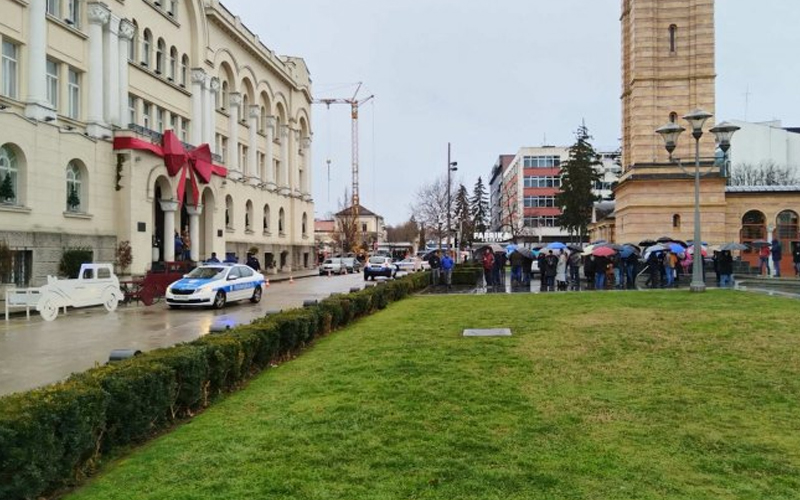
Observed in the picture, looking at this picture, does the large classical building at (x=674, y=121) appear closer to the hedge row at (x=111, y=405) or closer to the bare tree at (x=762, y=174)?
the hedge row at (x=111, y=405)

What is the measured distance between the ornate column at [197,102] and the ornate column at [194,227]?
436 centimetres

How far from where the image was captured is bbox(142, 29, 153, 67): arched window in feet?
114

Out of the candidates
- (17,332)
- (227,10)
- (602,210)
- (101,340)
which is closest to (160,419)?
(101,340)

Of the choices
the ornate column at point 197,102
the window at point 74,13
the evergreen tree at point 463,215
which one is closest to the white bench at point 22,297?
the window at point 74,13

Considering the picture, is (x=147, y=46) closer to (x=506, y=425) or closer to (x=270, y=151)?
(x=270, y=151)

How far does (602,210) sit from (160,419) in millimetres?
61753

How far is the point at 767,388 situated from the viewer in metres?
7.67

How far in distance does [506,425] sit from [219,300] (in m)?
17.1

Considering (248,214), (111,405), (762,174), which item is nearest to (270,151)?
(248,214)

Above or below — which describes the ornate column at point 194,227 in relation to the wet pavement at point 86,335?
above

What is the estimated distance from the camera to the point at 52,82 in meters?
27.4

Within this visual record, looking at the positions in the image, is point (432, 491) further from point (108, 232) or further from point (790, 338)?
point (108, 232)

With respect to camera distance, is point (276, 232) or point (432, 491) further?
point (276, 232)

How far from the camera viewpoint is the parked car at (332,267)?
5241cm
